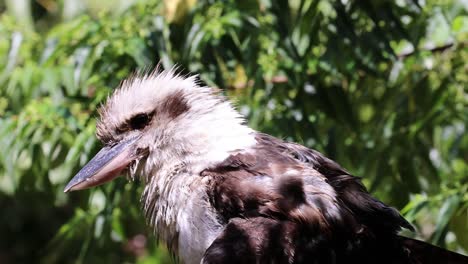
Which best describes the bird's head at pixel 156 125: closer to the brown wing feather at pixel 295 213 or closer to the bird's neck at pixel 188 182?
the bird's neck at pixel 188 182

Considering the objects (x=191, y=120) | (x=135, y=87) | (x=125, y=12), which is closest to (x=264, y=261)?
(x=191, y=120)

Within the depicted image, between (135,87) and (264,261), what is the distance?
3.17ft

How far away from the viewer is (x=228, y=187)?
3.13 m

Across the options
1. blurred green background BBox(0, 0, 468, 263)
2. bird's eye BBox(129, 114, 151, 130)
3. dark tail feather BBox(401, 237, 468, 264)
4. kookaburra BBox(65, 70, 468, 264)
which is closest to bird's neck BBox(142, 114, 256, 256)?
kookaburra BBox(65, 70, 468, 264)

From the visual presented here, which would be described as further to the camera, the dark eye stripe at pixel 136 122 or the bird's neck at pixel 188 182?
the dark eye stripe at pixel 136 122

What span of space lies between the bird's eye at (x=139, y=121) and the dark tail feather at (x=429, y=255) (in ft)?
3.25

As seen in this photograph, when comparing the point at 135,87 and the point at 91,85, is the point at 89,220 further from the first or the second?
the point at 135,87

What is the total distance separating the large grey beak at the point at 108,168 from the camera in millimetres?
3559

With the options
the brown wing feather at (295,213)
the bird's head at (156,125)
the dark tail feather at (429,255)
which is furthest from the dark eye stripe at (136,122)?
the dark tail feather at (429,255)

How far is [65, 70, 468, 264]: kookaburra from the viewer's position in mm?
3055

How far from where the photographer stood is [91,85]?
4430mm

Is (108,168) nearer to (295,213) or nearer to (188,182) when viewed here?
→ (188,182)

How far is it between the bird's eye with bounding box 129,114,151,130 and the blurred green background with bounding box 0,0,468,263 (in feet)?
1.98

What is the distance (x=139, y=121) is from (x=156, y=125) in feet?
0.27
